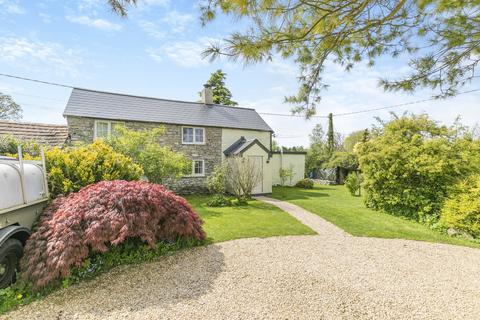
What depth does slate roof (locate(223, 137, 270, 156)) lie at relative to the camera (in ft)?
49.0

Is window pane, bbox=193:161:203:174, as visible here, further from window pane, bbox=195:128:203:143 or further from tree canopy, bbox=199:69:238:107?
tree canopy, bbox=199:69:238:107

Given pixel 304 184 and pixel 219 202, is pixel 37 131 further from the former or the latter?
pixel 304 184

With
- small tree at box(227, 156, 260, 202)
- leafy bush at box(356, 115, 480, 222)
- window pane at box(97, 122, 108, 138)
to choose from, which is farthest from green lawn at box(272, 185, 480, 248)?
window pane at box(97, 122, 108, 138)

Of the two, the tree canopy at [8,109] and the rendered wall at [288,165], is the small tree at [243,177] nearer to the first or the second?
the rendered wall at [288,165]

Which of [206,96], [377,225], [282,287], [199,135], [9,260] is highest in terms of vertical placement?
[206,96]

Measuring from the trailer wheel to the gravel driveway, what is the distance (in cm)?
87

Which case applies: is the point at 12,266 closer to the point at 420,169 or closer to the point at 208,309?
the point at 208,309

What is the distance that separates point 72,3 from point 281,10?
3439 mm

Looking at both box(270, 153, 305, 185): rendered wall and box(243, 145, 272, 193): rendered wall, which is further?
box(270, 153, 305, 185): rendered wall

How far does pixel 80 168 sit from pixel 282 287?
5468 mm

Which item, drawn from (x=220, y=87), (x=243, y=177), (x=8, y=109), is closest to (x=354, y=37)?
(x=243, y=177)

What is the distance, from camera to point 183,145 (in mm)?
15703

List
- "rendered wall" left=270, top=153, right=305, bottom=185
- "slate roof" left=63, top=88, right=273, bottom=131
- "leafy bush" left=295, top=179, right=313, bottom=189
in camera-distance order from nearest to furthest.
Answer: "slate roof" left=63, top=88, right=273, bottom=131 → "leafy bush" left=295, top=179, right=313, bottom=189 → "rendered wall" left=270, top=153, right=305, bottom=185

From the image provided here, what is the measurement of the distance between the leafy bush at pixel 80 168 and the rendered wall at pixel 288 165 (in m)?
15.4
